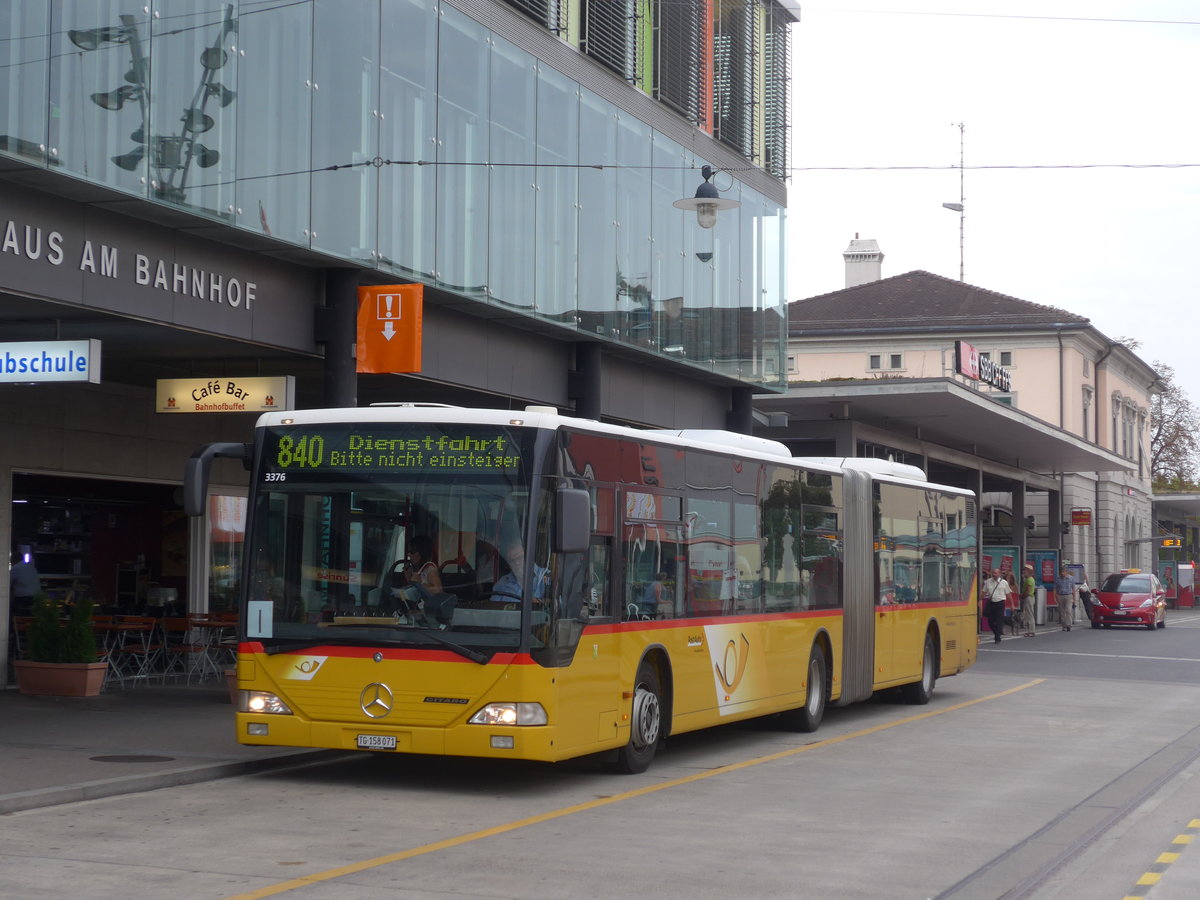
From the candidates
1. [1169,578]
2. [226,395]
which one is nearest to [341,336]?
[226,395]

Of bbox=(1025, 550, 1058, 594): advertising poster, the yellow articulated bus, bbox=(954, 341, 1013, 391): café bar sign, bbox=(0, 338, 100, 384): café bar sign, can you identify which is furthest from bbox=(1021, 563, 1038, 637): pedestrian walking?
bbox=(0, 338, 100, 384): café bar sign

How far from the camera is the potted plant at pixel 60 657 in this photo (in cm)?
1797

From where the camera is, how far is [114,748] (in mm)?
13492

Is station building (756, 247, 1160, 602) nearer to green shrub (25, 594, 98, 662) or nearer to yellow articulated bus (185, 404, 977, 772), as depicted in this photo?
green shrub (25, 594, 98, 662)

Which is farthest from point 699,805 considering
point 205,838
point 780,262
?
point 780,262

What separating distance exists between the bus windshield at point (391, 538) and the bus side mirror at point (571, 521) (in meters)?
0.29

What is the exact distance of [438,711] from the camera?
11.4 metres

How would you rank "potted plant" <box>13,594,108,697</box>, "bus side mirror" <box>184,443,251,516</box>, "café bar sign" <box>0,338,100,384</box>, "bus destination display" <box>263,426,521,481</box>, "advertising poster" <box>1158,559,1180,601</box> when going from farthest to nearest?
"advertising poster" <box>1158,559,1180,601</box>, "potted plant" <box>13,594,108,697</box>, "café bar sign" <box>0,338,100,384</box>, "bus destination display" <box>263,426,521,481</box>, "bus side mirror" <box>184,443,251,516</box>

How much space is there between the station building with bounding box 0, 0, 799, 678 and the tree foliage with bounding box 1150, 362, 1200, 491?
70.9 metres

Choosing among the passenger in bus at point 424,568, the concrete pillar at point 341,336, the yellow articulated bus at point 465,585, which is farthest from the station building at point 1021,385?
the passenger in bus at point 424,568

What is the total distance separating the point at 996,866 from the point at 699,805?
2.70 m

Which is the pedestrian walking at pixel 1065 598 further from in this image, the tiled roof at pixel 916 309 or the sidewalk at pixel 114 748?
the sidewalk at pixel 114 748

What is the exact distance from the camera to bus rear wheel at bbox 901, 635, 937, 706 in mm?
21141

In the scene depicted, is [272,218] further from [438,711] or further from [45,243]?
[438,711]
